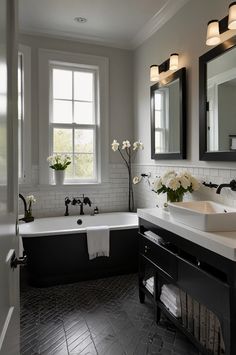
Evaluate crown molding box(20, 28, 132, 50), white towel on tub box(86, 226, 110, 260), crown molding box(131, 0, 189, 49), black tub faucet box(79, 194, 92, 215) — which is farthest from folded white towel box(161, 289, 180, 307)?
crown molding box(20, 28, 132, 50)

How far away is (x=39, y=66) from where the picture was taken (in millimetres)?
3691

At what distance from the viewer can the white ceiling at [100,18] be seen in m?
3.01

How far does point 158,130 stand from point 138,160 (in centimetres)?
73

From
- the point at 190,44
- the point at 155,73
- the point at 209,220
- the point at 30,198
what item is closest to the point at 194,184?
the point at 209,220

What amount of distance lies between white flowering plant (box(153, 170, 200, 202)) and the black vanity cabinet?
0.37 metres

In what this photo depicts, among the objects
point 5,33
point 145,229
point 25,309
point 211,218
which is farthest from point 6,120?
point 25,309

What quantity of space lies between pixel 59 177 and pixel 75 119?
0.92 metres

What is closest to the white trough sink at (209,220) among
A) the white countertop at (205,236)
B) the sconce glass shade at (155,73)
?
the white countertop at (205,236)

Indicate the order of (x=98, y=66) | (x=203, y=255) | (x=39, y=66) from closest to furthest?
1. (x=203, y=255)
2. (x=39, y=66)
3. (x=98, y=66)

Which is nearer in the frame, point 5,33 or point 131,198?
point 5,33

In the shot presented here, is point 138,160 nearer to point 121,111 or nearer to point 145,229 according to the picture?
point 121,111

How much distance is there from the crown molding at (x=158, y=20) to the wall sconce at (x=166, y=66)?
1.65ft

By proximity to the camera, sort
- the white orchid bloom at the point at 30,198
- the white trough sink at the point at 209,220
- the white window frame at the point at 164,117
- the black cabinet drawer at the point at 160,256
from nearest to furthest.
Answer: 1. the white trough sink at the point at 209,220
2. the black cabinet drawer at the point at 160,256
3. the white window frame at the point at 164,117
4. the white orchid bloom at the point at 30,198

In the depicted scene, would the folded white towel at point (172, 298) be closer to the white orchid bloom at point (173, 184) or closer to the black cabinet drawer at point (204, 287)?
the black cabinet drawer at point (204, 287)
